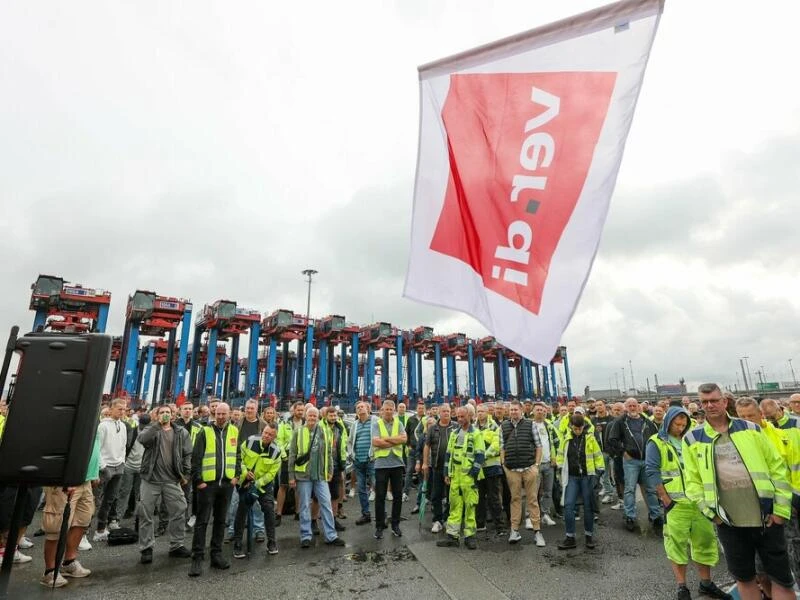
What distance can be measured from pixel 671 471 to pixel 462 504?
263cm

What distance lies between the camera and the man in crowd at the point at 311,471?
5.94 metres

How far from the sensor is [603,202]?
7.81ft

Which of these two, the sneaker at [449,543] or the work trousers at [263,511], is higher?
the work trousers at [263,511]

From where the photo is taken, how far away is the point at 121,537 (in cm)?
607

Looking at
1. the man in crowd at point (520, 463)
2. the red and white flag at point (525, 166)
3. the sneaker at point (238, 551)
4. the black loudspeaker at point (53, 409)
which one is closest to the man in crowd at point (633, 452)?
the man in crowd at point (520, 463)

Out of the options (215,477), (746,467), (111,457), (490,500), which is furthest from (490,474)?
(111,457)

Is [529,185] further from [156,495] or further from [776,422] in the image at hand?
[156,495]

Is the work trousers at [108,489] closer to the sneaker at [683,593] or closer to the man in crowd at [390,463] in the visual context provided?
the man in crowd at [390,463]

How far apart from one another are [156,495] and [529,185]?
5800 mm

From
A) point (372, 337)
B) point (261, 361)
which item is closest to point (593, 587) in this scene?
point (372, 337)

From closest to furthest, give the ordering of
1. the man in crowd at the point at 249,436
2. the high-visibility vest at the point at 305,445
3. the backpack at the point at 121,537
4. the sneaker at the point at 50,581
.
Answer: the sneaker at the point at 50,581, the backpack at the point at 121,537, the high-visibility vest at the point at 305,445, the man in crowd at the point at 249,436

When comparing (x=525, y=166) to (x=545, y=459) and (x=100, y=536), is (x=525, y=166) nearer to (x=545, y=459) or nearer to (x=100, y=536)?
(x=545, y=459)

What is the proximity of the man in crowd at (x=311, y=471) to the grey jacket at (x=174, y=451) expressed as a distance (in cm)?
137

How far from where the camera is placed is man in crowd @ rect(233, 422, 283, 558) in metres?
5.73
